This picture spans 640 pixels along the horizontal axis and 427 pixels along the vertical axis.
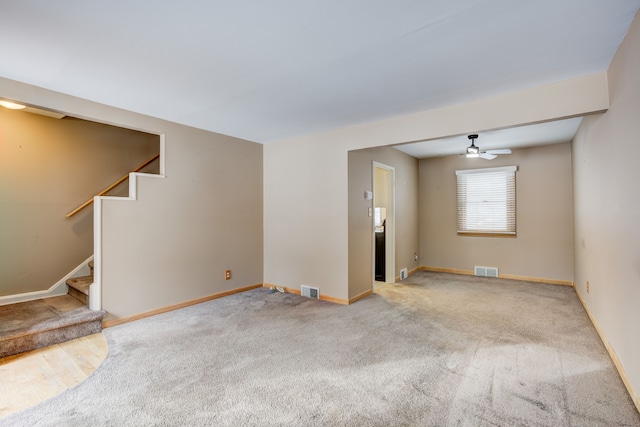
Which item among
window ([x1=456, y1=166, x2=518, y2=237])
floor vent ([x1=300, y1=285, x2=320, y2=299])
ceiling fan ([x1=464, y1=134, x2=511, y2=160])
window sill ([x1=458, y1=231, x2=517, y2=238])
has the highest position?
ceiling fan ([x1=464, y1=134, x2=511, y2=160])

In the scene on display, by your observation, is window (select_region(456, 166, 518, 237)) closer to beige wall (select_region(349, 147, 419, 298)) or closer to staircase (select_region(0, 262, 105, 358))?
beige wall (select_region(349, 147, 419, 298))

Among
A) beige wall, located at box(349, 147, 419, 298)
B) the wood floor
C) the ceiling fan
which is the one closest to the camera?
the wood floor

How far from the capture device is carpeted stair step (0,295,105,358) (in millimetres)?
2721

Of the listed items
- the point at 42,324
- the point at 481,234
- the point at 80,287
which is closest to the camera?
the point at 42,324

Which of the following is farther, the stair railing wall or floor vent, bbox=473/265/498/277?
floor vent, bbox=473/265/498/277

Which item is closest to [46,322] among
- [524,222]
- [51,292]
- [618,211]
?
[51,292]

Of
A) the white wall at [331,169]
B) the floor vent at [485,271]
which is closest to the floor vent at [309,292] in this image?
the white wall at [331,169]

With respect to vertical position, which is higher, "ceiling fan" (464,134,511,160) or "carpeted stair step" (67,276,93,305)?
"ceiling fan" (464,134,511,160)

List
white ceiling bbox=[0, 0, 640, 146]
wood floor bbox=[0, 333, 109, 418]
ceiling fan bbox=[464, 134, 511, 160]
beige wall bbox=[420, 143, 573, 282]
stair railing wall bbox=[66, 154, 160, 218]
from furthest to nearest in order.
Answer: beige wall bbox=[420, 143, 573, 282] < ceiling fan bbox=[464, 134, 511, 160] < stair railing wall bbox=[66, 154, 160, 218] < wood floor bbox=[0, 333, 109, 418] < white ceiling bbox=[0, 0, 640, 146]

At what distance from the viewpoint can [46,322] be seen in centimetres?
299

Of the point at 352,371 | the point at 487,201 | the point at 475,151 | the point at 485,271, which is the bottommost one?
the point at 352,371

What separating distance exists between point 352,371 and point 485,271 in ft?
14.6

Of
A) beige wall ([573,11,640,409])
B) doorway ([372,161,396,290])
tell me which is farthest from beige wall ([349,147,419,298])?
beige wall ([573,11,640,409])

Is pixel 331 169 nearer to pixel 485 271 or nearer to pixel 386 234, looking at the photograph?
pixel 386 234
